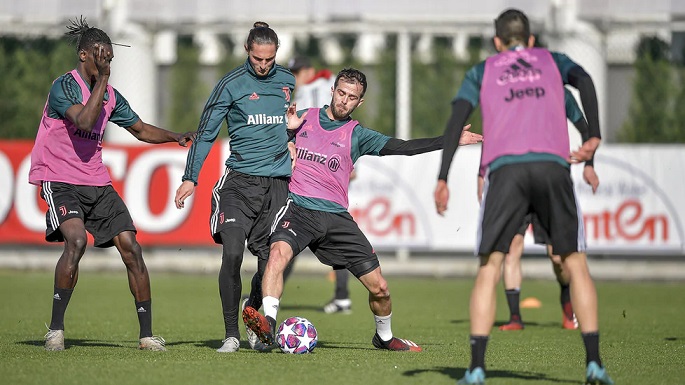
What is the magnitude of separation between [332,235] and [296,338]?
0.89 m

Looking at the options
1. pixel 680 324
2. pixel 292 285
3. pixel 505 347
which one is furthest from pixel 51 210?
pixel 292 285

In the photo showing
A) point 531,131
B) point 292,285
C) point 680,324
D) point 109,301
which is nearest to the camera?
point 531,131

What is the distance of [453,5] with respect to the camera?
19750mm

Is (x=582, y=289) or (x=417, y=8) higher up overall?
(x=417, y=8)

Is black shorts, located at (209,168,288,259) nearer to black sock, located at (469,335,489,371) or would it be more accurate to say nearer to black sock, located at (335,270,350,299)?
black sock, located at (469,335,489,371)

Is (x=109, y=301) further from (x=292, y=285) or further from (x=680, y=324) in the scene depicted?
(x=680, y=324)

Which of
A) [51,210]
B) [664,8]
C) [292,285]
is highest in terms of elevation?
[664,8]

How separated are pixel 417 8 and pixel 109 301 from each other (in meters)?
8.50

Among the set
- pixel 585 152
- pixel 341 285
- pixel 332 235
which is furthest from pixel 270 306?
pixel 341 285

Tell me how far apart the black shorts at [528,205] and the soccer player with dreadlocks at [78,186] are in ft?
10.7

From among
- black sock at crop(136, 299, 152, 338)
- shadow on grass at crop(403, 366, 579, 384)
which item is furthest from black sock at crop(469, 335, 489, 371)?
black sock at crop(136, 299, 152, 338)

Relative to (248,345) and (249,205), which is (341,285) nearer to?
(248,345)

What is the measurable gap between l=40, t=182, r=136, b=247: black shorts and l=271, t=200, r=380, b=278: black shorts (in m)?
1.27

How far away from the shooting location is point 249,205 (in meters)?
9.12
